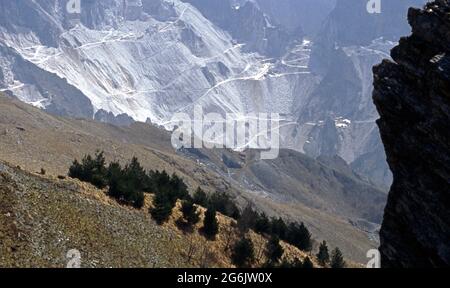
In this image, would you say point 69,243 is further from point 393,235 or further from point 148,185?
point 148,185

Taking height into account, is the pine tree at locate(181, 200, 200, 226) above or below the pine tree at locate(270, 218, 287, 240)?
above

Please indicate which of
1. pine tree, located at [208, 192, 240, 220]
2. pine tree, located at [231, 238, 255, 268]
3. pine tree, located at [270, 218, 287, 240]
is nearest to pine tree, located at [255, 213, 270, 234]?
pine tree, located at [270, 218, 287, 240]

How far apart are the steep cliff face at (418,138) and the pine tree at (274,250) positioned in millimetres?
19517

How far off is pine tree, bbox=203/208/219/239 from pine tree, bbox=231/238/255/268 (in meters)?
2.09

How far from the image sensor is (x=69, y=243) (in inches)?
1302

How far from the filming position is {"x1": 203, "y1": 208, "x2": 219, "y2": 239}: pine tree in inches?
1885

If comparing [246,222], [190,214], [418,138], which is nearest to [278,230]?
[246,222]

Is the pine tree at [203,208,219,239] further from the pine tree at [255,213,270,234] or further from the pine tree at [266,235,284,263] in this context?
the pine tree at [255,213,270,234]

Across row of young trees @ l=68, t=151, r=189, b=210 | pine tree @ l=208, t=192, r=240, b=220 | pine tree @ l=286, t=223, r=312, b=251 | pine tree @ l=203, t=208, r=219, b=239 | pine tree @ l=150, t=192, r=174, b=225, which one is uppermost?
row of young trees @ l=68, t=151, r=189, b=210

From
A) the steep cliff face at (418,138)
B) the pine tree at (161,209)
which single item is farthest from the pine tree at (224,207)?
the steep cliff face at (418,138)

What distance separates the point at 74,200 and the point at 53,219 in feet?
17.3

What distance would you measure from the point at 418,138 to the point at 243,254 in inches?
870
